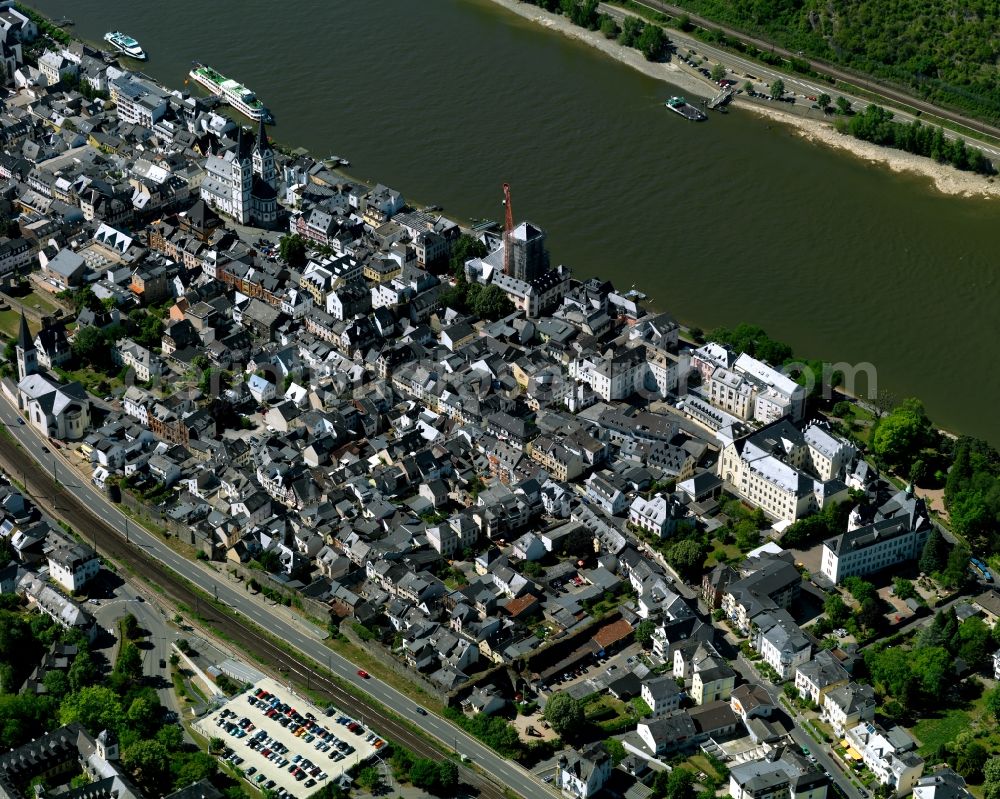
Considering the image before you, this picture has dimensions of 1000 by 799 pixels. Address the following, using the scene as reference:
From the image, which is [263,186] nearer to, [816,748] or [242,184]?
[242,184]

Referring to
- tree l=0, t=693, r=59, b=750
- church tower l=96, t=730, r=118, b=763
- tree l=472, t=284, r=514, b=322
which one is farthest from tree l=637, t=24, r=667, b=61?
church tower l=96, t=730, r=118, b=763

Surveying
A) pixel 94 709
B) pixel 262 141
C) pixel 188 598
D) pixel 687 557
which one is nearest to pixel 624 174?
pixel 262 141

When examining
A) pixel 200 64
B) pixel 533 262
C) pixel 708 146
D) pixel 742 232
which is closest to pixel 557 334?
pixel 533 262

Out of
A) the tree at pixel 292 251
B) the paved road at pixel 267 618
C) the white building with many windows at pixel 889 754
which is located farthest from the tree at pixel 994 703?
the tree at pixel 292 251

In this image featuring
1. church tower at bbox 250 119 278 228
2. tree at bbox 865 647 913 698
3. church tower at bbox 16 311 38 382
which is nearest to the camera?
tree at bbox 865 647 913 698

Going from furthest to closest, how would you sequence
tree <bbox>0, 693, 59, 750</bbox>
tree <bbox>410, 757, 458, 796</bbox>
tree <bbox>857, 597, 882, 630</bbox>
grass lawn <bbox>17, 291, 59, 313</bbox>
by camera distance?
grass lawn <bbox>17, 291, 59, 313</bbox>
tree <bbox>857, 597, 882, 630</bbox>
tree <bbox>0, 693, 59, 750</bbox>
tree <bbox>410, 757, 458, 796</bbox>

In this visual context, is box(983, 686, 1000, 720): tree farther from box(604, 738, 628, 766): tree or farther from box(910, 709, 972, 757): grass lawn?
box(604, 738, 628, 766): tree

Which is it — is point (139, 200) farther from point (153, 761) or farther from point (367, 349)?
point (153, 761)

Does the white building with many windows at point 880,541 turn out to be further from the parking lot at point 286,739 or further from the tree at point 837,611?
the parking lot at point 286,739
